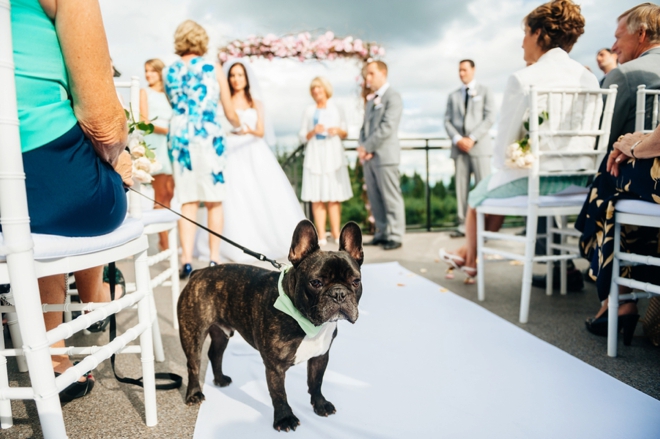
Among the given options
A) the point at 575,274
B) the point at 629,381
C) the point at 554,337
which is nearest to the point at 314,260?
the point at 629,381

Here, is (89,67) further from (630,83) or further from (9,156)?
(630,83)

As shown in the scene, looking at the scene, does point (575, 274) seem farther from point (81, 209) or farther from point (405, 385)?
point (81, 209)

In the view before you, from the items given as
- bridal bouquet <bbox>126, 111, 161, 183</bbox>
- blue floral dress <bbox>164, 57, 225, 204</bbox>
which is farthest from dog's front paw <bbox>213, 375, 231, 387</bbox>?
blue floral dress <bbox>164, 57, 225, 204</bbox>

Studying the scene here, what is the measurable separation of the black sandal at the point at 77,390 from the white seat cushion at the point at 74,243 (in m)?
A: 0.79

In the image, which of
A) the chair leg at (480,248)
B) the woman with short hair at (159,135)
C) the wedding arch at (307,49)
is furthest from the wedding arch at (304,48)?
the chair leg at (480,248)

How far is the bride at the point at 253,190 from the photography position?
16.0 feet

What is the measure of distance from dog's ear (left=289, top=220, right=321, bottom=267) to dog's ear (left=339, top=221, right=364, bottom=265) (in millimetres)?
112

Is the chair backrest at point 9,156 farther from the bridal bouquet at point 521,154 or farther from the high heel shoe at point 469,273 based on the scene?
the high heel shoe at point 469,273

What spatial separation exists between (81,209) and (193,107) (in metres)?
2.75

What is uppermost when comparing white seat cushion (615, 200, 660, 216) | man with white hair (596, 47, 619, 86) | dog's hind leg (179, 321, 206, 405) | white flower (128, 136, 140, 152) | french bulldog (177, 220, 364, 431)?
man with white hair (596, 47, 619, 86)

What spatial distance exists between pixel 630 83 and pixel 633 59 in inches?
8.5

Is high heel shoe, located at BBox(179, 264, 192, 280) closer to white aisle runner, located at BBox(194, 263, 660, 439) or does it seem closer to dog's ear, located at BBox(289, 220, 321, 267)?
white aisle runner, located at BBox(194, 263, 660, 439)

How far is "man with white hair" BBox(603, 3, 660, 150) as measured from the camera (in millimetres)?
2420

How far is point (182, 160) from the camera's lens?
390 cm
